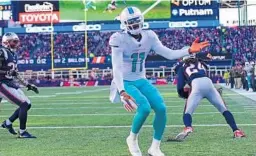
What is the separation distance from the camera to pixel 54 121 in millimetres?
15352

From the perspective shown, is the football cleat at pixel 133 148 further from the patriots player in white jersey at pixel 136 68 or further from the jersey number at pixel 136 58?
the jersey number at pixel 136 58

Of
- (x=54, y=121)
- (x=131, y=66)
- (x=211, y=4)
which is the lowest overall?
(x=54, y=121)

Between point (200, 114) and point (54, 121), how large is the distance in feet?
12.2

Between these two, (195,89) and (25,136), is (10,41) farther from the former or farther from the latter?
(195,89)

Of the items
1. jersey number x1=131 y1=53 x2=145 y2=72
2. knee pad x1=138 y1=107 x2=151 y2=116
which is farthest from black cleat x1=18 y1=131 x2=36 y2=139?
knee pad x1=138 y1=107 x2=151 y2=116

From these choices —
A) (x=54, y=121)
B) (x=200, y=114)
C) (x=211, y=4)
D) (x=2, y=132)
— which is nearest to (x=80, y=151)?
(x=2, y=132)

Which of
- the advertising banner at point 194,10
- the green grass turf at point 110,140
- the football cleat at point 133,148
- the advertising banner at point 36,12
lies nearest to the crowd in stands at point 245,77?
the green grass turf at point 110,140

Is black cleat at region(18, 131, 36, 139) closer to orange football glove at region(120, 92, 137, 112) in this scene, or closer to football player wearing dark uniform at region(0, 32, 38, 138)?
football player wearing dark uniform at region(0, 32, 38, 138)

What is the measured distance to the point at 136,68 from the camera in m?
8.68

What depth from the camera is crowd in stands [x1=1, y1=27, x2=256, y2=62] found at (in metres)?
66.9

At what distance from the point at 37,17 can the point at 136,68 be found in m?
55.4

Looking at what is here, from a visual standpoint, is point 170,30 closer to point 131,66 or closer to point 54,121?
point 54,121

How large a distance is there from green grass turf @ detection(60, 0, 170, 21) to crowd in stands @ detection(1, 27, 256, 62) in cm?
495

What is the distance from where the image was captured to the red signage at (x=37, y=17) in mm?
61812
